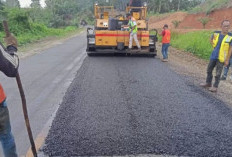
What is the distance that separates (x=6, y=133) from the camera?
8.29ft

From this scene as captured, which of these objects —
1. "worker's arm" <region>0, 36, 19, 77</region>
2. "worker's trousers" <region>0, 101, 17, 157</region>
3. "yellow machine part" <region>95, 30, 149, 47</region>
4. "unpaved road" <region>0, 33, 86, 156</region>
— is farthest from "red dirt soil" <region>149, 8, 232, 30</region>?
"worker's trousers" <region>0, 101, 17, 157</region>

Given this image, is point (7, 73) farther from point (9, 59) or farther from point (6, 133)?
point (6, 133)

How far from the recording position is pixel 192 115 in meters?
4.50

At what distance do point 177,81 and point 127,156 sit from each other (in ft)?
13.9

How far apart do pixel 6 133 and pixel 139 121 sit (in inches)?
85.1

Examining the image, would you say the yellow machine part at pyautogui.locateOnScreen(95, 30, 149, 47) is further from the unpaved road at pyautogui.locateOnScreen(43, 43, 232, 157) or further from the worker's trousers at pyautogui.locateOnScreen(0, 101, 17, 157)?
the worker's trousers at pyautogui.locateOnScreen(0, 101, 17, 157)

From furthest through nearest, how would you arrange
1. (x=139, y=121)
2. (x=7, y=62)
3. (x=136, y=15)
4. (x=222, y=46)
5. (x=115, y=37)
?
1. (x=136, y=15)
2. (x=115, y=37)
3. (x=222, y=46)
4. (x=139, y=121)
5. (x=7, y=62)

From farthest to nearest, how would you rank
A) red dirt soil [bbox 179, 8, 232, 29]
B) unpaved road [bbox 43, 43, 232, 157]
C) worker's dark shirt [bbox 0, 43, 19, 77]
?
red dirt soil [bbox 179, 8, 232, 29]
unpaved road [bbox 43, 43, 232, 157]
worker's dark shirt [bbox 0, 43, 19, 77]

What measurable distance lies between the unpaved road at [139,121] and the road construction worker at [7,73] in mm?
702

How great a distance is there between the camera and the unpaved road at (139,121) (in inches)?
132

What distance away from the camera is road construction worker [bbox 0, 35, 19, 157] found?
233 cm

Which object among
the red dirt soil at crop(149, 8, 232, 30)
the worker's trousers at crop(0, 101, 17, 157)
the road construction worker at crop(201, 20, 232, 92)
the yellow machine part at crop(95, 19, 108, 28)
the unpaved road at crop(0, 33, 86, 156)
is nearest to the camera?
the worker's trousers at crop(0, 101, 17, 157)

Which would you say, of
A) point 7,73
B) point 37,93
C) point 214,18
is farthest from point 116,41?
point 214,18

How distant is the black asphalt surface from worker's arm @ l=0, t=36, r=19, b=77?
127cm
